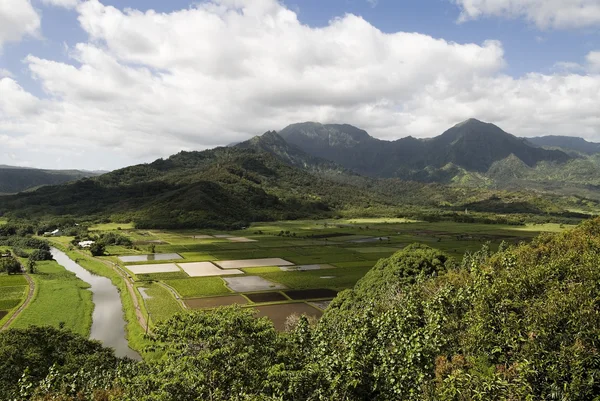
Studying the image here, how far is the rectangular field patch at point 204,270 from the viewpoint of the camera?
277 feet

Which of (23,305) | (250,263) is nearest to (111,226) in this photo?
(250,263)

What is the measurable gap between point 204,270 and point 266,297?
2641 centimetres

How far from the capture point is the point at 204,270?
8806cm

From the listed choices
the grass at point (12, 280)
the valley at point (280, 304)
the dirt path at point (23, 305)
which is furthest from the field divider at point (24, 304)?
the grass at point (12, 280)

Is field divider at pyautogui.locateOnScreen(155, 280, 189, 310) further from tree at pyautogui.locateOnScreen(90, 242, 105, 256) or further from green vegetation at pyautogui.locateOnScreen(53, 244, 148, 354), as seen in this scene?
tree at pyautogui.locateOnScreen(90, 242, 105, 256)

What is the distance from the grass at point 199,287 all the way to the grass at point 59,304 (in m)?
14.8

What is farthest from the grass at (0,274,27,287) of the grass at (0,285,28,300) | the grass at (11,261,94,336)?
the grass at (0,285,28,300)

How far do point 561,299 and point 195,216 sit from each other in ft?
593

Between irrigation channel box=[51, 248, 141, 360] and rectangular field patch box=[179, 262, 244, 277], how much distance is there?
642 inches

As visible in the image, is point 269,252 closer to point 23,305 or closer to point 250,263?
point 250,263

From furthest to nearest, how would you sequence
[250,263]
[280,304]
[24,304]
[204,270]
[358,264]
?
[250,263]
[358,264]
[204,270]
[280,304]
[24,304]

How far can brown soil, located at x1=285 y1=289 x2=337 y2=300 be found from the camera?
67875 millimetres

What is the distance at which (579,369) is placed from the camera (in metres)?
17.8

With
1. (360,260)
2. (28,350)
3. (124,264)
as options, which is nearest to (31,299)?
(124,264)
